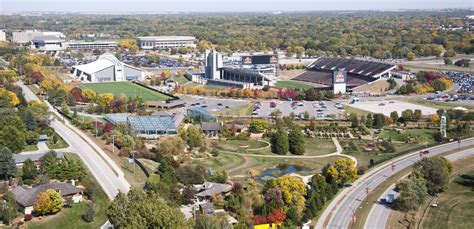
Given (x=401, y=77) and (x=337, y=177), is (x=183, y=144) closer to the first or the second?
(x=337, y=177)

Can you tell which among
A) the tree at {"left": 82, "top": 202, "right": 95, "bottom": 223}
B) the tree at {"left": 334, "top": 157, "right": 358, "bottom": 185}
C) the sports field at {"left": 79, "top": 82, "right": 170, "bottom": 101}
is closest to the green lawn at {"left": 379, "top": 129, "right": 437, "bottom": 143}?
the tree at {"left": 334, "top": 157, "right": 358, "bottom": 185}

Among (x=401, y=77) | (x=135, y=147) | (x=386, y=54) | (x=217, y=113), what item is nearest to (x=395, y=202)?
(x=135, y=147)

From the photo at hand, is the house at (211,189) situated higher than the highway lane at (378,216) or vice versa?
the house at (211,189)

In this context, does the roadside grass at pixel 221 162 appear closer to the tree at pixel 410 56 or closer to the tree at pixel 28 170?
the tree at pixel 28 170

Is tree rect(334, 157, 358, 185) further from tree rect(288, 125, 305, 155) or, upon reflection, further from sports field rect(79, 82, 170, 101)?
sports field rect(79, 82, 170, 101)

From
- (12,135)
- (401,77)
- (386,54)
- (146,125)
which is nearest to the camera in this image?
(12,135)

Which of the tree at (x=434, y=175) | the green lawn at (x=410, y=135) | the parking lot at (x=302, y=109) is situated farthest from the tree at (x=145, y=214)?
the parking lot at (x=302, y=109)

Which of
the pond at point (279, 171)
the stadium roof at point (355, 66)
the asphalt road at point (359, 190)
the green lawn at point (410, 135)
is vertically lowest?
the pond at point (279, 171)
